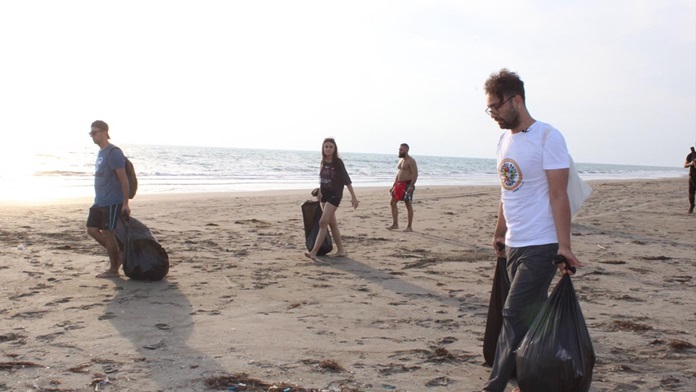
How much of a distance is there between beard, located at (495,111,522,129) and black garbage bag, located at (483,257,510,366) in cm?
95

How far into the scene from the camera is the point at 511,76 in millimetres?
3580

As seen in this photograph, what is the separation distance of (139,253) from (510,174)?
443 cm

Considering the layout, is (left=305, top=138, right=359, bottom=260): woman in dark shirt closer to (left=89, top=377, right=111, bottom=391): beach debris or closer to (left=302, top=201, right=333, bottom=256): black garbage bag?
(left=302, top=201, right=333, bottom=256): black garbage bag

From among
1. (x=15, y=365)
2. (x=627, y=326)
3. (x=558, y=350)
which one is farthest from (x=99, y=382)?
(x=627, y=326)

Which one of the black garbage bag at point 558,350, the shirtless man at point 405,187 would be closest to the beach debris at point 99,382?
the black garbage bag at point 558,350

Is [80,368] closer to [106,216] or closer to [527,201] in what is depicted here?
[527,201]

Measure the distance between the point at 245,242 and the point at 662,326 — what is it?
5.90m

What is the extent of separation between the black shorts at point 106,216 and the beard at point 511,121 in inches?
181

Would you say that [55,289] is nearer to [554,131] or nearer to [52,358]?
[52,358]

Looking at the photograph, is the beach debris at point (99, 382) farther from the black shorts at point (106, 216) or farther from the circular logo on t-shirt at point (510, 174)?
the black shorts at point (106, 216)

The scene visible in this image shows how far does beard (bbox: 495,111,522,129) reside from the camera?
359 cm

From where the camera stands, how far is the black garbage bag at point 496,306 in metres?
4.22

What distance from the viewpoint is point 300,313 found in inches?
227

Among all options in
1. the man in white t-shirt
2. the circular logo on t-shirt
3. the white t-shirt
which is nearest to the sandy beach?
the man in white t-shirt
